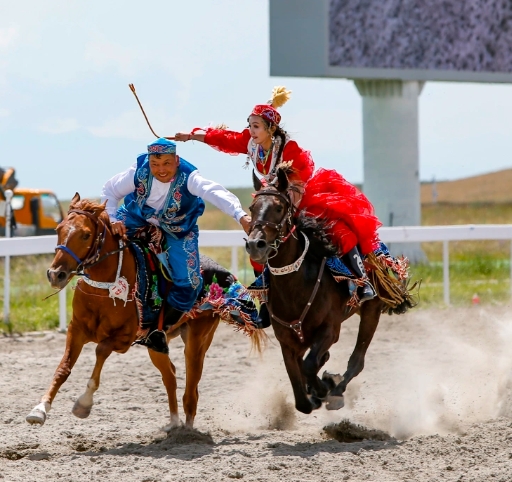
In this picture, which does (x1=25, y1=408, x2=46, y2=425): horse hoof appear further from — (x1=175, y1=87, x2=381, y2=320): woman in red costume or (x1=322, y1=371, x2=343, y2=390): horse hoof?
(x1=175, y1=87, x2=381, y2=320): woman in red costume

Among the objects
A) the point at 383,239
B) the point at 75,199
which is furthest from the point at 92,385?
the point at 383,239

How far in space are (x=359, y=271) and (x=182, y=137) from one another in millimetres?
1579

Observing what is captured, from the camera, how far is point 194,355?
22.9 feet

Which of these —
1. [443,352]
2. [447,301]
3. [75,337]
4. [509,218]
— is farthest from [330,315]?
[509,218]

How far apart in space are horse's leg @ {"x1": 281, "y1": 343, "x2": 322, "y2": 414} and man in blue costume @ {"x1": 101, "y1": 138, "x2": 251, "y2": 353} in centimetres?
76

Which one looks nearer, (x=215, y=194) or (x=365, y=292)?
(x=215, y=194)

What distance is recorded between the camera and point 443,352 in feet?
32.0

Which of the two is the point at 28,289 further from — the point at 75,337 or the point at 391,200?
the point at 391,200

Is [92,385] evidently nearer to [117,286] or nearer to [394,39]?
[117,286]

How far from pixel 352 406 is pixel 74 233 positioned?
2.66 meters

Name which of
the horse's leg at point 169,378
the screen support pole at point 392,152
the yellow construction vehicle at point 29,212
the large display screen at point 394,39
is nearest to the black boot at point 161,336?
the horse's leg at point 169,378

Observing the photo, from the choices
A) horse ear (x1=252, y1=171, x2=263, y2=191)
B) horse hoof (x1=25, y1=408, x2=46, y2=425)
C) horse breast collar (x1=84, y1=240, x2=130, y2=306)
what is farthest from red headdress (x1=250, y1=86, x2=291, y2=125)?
horse hoof (x1=25, y1=408, x2=46, y2=425)

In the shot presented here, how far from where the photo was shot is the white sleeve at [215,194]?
21.1 feet

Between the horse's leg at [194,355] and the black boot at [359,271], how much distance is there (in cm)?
104
